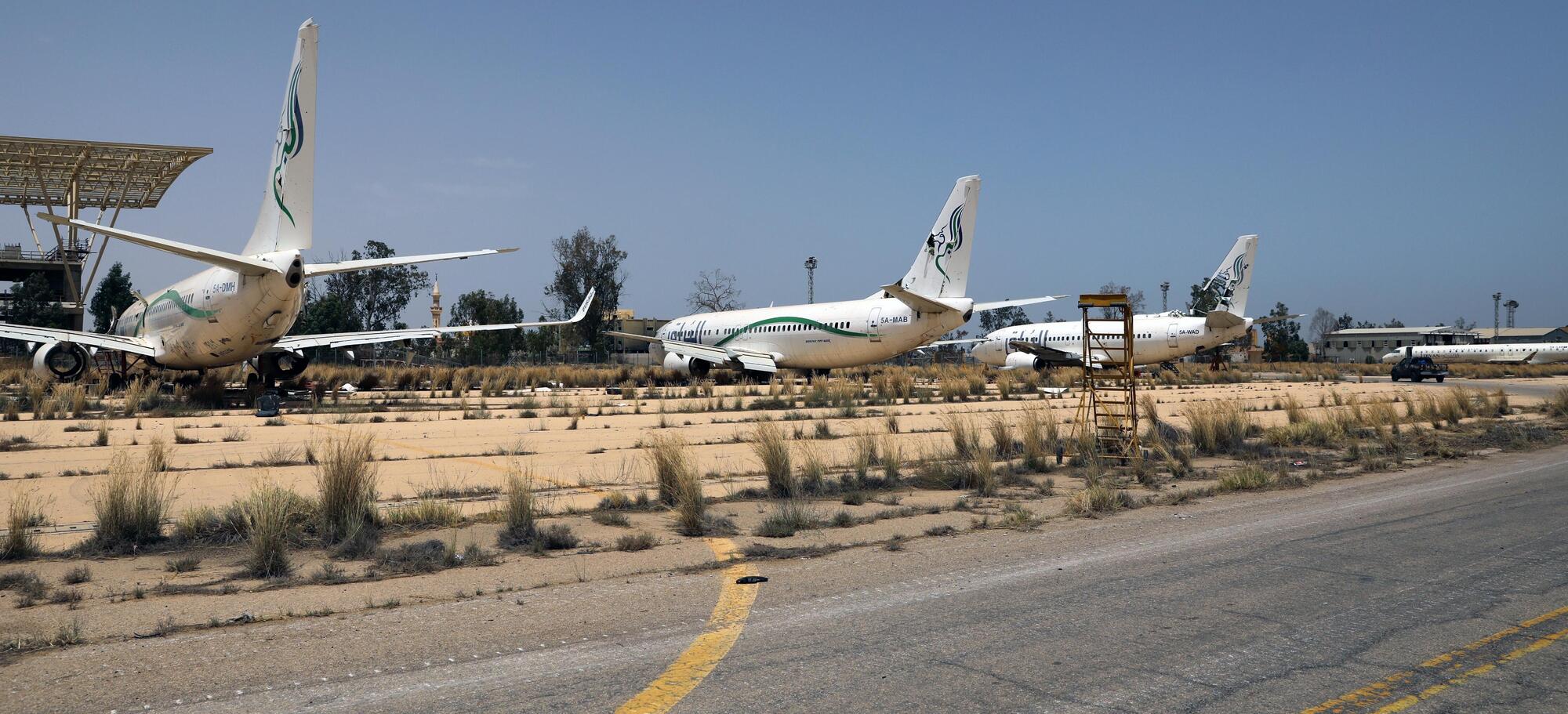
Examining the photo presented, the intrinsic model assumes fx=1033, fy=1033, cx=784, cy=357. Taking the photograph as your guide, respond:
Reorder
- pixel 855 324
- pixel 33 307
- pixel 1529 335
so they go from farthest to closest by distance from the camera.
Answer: pixel 1529 335 → pixel 33 307 → pixel 855 324

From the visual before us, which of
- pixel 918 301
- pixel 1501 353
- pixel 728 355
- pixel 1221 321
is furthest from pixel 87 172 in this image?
pixel 1501 353

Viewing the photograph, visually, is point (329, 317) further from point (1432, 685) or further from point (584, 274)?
point (1432, 685)

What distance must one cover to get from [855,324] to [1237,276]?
60.4 feet

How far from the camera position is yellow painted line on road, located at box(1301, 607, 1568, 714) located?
163 inches

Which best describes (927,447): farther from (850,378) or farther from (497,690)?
(850,378)

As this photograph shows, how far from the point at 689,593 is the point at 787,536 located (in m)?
2.22

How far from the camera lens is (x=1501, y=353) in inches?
3002

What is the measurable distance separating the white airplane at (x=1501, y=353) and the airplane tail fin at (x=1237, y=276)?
124ft

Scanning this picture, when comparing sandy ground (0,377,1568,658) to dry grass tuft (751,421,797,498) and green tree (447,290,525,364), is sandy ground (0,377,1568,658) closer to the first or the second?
dry grass tuft (751,421,797,498)

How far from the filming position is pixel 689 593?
6.31m

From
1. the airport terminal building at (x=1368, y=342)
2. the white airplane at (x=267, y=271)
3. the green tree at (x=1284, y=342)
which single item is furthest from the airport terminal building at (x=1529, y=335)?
the white airplane at (x=267, y=271)

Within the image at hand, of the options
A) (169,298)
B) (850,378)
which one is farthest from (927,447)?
(850,378)

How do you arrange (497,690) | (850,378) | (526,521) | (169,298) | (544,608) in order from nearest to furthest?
(497,690) → (544,608) → (526,521) → (169,298) → (850,378)

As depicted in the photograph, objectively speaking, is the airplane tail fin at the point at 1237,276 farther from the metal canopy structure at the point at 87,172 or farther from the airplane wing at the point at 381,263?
the metal canopy structure at the point at 87,172
